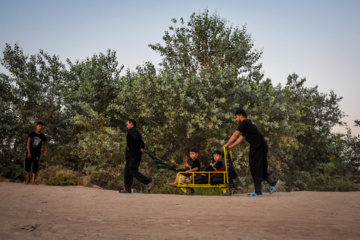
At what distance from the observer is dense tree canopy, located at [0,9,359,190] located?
50.1ft

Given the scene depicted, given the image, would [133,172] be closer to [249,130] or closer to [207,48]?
[249,130]

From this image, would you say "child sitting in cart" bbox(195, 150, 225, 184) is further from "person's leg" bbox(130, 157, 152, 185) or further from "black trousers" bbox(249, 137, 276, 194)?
"person's leg" bbox(130, 157, 152, 185)

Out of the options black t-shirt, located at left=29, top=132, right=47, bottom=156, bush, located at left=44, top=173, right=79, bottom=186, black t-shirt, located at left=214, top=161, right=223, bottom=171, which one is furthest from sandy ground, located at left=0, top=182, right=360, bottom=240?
bush, located at left=44, top=173, right=79, bottom=186

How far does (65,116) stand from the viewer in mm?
18953

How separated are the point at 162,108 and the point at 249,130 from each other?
27.3 feet

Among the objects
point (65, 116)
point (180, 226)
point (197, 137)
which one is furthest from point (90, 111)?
point (180, 226)

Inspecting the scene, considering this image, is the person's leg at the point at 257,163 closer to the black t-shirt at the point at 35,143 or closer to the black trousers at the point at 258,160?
the black trousers at the point at 258,160

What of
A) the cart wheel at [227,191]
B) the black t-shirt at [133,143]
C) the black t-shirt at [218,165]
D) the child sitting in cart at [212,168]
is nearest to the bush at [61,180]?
the black t-shirt at [133,143]

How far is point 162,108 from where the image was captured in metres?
15.6

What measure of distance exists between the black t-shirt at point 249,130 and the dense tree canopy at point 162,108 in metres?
6.03

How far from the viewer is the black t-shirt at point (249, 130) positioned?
7.69 m

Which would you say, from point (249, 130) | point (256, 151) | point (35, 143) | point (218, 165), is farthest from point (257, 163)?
point (35, 143)

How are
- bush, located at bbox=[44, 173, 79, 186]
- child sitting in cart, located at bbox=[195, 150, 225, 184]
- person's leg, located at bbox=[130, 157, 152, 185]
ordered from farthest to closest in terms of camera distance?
bush, located at bbox=[44, 173, 79, 186] → person's leg, located at bbox=[130, 157, 152, 185] → child sitting in cart, located at bbox=[195, 150, 225, 184]

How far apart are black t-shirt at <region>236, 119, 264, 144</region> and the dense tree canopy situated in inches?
237
